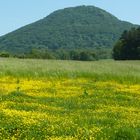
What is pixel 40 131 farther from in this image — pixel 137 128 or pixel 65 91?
pixel 65 91

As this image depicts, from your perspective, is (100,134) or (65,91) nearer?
(100,134)

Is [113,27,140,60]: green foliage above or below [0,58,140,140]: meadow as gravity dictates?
above

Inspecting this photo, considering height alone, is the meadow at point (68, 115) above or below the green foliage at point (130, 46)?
below

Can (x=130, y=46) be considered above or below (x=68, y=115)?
above

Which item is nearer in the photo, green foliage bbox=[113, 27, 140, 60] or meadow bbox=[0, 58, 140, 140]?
meadow bbox=[0, 58, 140, 140]

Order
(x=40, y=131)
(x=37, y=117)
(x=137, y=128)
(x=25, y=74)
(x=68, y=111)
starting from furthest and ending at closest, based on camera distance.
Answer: (x=25, y=74) → (x=68, y=111) → (x=37, y=117) → (x=137, y=128) → (x=40, y=131)

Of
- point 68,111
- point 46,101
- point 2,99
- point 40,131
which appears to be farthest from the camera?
point 46,101

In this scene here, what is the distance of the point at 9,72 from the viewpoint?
41.2m

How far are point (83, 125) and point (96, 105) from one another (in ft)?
21.7

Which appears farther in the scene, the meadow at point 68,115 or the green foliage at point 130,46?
the green foliage at point 130,46

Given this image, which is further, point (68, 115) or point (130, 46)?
point (130, 46)

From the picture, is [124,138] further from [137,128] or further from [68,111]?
[68,111]

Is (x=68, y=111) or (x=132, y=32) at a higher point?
(x=132, y=32)

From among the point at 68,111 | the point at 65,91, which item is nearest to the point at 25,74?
the point at 65,91
